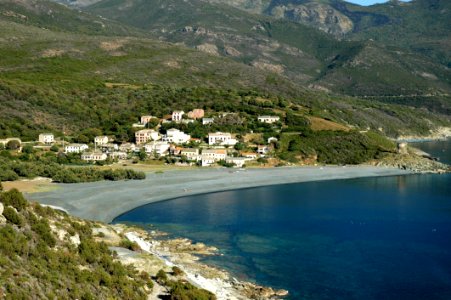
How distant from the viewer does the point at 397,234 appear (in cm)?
5078

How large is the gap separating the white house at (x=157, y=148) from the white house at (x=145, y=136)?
166 inches

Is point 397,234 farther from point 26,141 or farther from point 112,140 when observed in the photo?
point 26,141

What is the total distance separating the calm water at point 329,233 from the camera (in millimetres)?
37594

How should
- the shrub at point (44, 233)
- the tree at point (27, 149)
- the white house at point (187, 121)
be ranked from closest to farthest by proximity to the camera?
the shrub at point (44, 233)
the tree at point (27, 149)
the white house at point (187, 121)

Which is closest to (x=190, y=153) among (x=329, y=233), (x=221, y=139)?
(x=221, y=139)

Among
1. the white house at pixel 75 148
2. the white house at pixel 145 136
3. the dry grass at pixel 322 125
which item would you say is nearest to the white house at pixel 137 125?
the white house at pixel 145 136

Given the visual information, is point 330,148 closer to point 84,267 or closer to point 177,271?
point 177,271

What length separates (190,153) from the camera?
86.9 m

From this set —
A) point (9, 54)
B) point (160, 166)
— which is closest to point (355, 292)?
point (160, 166)

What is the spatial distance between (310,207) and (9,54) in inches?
4597

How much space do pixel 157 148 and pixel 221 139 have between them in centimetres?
1064

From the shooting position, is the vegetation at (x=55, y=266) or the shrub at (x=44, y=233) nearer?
the vegetation at (x=55, y=266)

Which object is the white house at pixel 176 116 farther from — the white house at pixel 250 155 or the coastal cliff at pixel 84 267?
the coastal cliff at pixel 84 267

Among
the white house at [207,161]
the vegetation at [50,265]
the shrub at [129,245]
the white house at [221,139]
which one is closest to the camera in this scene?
the vegetation at [50,265]
